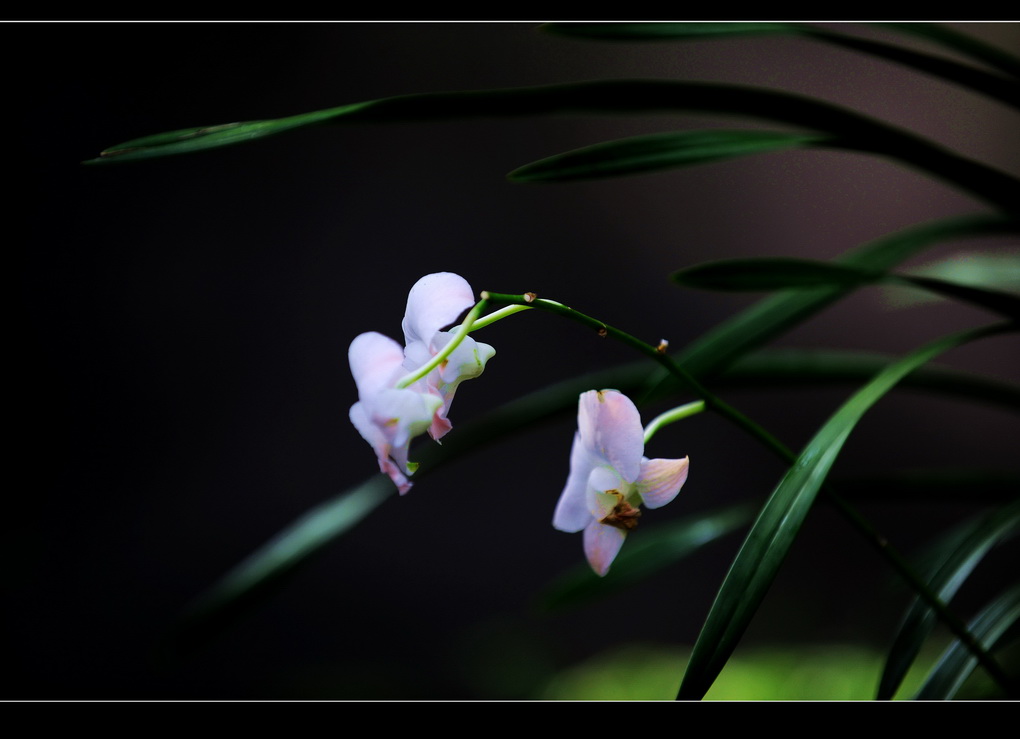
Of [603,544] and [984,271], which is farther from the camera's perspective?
[984,271]

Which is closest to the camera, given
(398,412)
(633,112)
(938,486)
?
(398,412)

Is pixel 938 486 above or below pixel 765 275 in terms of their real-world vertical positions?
below

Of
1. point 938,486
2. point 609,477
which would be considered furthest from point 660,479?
point 938,486

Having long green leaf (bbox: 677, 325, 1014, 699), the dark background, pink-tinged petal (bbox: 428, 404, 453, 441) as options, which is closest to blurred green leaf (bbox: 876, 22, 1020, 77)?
long green leaf (bbox: 677, 325, 1014, 699)

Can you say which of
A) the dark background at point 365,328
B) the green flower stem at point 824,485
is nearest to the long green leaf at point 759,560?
the green flower stem at point 824,485

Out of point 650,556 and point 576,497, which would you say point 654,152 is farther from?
point 650,556

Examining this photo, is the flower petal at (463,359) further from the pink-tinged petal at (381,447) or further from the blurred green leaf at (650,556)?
the blurred green leaf at (650,556)

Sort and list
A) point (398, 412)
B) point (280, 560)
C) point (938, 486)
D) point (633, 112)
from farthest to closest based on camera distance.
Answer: point (938, 486)
point (280, 560)
point (633, 112)
point (398, 412)
